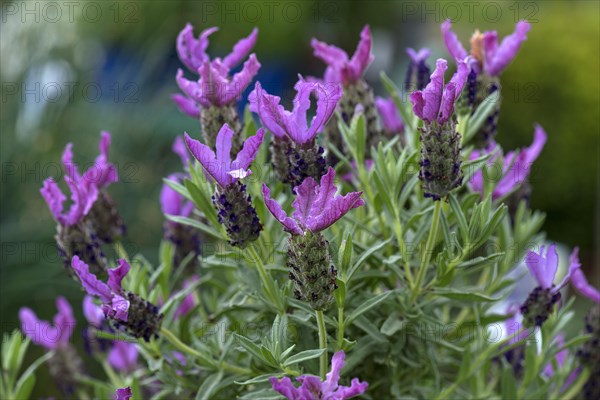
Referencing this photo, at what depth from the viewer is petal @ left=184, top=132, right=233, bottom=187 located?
0.60 metres

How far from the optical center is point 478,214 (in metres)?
0.70

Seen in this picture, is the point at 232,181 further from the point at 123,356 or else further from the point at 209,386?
the point at 123,356

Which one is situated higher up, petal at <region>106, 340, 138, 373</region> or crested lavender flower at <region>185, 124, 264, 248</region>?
crested lavender flower at <region>185, 124, 264, 248</region>

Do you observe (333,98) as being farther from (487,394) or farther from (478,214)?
(487,394)

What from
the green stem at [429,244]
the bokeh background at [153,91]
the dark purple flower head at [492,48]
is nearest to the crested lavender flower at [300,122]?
the green stem at [429,244]

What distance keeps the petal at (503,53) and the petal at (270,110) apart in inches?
10.4

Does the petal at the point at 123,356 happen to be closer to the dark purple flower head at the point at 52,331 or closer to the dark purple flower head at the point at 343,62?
the dark purple flower head at the point at 52,331

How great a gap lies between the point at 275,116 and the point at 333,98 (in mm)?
49

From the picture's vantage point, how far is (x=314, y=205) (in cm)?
59

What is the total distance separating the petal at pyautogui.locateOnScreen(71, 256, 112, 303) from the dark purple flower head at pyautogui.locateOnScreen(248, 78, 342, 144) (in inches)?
7.6

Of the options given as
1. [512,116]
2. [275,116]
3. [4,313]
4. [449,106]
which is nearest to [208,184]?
[275,116]

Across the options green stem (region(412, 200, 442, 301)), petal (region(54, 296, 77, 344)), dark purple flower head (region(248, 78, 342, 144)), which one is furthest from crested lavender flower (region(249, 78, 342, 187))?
petal (region(54, 296, 77, 344))

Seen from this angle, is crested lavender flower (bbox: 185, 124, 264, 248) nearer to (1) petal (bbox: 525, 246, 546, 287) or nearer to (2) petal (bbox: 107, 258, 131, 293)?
(2) petal (bbox: 107, 258, 131, 293)

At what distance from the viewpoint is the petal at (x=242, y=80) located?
0.75 m
